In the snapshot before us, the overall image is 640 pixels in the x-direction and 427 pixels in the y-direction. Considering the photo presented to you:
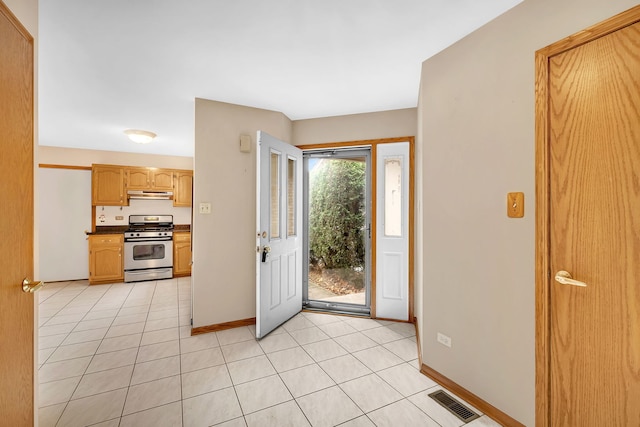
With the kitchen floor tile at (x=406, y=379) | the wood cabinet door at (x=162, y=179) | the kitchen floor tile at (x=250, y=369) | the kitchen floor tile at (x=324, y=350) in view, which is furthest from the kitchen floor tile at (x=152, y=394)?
the wood cabinet door at (x=162, y=179)

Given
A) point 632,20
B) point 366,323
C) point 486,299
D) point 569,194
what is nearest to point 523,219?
point 569,194

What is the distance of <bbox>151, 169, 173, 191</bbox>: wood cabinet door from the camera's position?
17.7 feet

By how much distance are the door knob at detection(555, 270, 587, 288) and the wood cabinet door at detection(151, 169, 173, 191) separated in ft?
19.6

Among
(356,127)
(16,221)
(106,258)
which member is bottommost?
(106,258)

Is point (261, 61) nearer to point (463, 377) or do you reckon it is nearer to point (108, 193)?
point (463, 377)

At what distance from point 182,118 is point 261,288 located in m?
2.46

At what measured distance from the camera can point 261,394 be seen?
75.6 inches

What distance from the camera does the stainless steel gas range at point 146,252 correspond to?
5.02 m

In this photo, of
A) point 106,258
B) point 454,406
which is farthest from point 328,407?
point 106,258

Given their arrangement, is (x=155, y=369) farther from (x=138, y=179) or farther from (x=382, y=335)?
(x=138, y=179)

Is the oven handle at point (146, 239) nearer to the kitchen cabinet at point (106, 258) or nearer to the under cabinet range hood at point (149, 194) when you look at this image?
the kitchen cabinet at point (106, 258)

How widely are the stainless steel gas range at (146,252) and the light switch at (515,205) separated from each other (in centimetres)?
552

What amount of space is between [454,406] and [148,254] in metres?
5.34

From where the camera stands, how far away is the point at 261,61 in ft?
7.21
